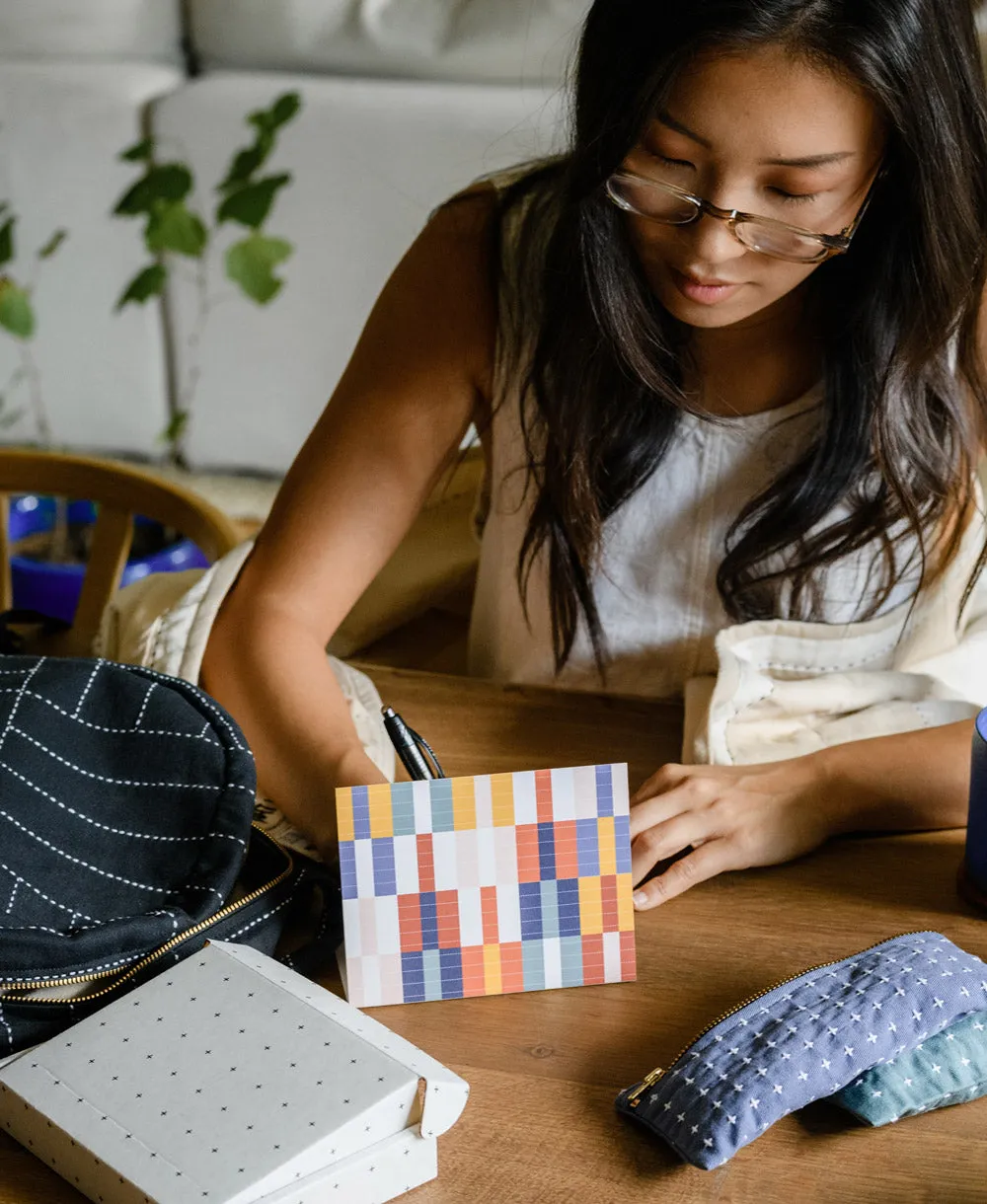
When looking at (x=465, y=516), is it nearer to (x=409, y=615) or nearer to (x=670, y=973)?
(x=409, y=615)

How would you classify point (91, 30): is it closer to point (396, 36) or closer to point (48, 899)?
point (396, 36)

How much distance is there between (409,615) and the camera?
1461mm

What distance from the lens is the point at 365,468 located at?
4.11 ft

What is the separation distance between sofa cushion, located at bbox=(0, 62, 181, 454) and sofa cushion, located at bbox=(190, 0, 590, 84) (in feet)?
0.59

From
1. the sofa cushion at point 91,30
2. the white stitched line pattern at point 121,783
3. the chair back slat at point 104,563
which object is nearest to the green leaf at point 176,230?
the chair back slat at point 104,563

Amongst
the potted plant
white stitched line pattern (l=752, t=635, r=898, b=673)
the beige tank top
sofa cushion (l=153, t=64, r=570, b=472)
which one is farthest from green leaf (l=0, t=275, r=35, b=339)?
white stitched line pattern (l=752, t=635, r=898, b=673)

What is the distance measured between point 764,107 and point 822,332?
31 cm

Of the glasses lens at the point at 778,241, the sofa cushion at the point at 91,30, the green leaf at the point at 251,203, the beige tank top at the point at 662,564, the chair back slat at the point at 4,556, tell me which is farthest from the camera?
the sofa cushion at the point at 91,30

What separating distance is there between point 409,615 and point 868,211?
0.60 m

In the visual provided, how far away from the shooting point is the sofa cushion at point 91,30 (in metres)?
2.87

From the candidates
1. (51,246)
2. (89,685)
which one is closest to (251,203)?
(51,246)

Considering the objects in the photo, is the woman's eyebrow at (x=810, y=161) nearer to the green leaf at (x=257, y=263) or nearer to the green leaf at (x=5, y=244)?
the green leaf at (x=257, y=263)

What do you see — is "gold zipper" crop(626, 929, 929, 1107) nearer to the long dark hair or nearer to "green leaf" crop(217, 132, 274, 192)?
the long dark hair

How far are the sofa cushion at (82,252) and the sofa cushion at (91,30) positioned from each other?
0.04m
